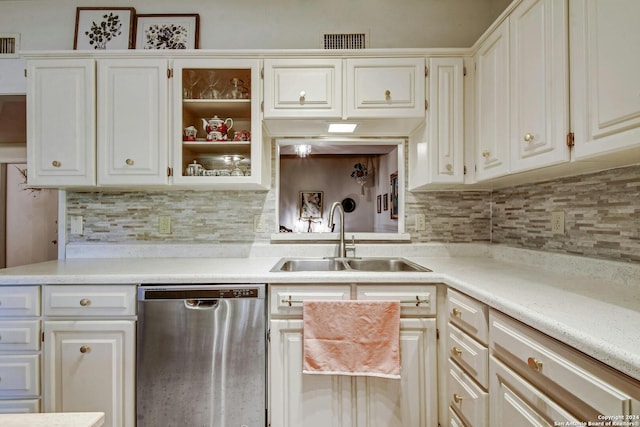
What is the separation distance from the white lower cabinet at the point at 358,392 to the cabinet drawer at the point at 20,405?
3.60ft

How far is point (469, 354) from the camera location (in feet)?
3.83

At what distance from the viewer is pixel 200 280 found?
1.39 m

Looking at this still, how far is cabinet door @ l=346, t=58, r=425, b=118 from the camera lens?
1.69 m

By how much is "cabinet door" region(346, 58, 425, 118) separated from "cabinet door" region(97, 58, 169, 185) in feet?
3.57

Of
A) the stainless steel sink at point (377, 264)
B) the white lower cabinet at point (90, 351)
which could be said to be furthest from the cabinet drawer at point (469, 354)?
the white lower cabinet at point (90, 351)

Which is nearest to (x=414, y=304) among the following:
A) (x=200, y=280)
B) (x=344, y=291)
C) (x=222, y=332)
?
(x=344, y=291)

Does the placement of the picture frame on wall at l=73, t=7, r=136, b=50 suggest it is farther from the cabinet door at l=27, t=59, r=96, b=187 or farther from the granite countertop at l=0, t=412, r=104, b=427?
the granite countertop at l=0, t=412, r=104, b=427

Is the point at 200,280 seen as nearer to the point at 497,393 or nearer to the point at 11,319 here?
the point at 11,319

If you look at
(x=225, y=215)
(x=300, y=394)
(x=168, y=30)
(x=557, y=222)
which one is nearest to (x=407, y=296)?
(x=300, y=394)

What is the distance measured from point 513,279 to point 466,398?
0.54m

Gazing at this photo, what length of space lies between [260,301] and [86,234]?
1.47 metres

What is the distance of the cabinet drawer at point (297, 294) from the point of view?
4.61 ft

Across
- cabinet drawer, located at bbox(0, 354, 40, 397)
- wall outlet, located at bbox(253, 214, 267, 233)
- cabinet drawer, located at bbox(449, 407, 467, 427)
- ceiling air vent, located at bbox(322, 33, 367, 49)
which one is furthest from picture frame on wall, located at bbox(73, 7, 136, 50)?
cabinet drawer, located at bbox(449, 407, 467, 427)

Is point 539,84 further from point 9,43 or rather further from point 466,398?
point 9,43
